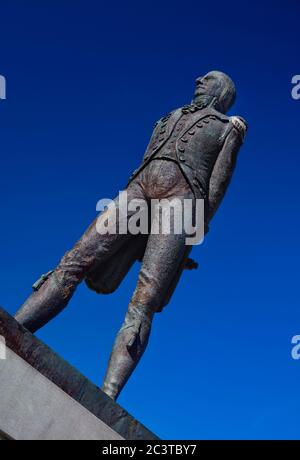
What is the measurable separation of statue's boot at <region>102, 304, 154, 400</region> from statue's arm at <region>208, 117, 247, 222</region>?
4.87 ft

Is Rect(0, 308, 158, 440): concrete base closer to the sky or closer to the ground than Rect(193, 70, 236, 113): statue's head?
closer to the ground

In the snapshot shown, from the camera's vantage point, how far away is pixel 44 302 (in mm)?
6480

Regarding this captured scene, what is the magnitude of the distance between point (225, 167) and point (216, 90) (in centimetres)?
Answer: 112

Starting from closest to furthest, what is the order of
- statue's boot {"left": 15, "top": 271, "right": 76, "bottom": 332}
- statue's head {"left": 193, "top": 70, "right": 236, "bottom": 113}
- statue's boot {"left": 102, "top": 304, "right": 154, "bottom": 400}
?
statue's boot {"left": 102, "top": 304, "right": 154, "bottom": 400} → statue's boot {"left": 15, "top": 271, "right": 76, "bottom": 332} → statue's head {"left": 193, "top": 70, "right": 236, "bottom": 113}

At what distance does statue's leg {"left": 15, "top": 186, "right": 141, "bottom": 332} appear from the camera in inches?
254

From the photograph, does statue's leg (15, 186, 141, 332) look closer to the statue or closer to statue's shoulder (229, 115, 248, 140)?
the statue

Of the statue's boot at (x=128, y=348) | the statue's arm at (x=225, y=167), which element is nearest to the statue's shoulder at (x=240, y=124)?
the statue's arm at (x=225, y=167)

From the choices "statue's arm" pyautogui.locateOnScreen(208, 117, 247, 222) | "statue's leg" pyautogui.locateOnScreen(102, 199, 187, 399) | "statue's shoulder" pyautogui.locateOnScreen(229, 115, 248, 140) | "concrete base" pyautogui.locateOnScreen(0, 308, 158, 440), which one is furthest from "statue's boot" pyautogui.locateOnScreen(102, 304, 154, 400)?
"statue's shoulder" pyautogui.locateOnScreen(229, 115, 248, 140)

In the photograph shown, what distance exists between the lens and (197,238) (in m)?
7.27

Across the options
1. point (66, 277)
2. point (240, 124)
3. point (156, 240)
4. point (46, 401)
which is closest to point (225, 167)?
point (240, 124)

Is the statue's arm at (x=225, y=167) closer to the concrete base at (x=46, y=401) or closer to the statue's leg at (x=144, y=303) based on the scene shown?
the statue's leg at (x=144, y=303)

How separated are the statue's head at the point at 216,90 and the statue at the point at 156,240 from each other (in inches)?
0.4

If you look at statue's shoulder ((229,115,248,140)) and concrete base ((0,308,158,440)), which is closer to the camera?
concrete base ((0,308,158,440))
